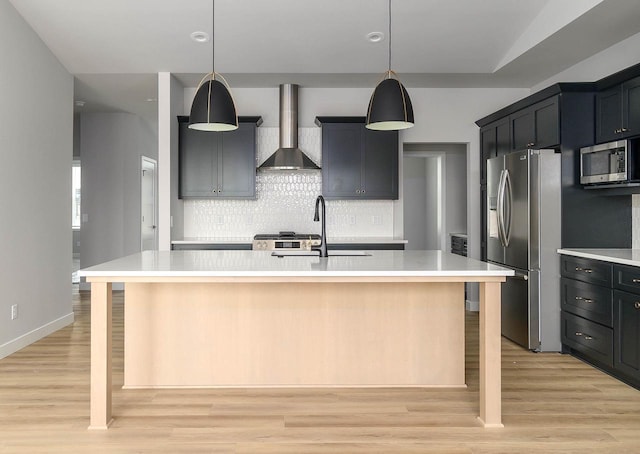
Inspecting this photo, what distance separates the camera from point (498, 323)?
109 inches

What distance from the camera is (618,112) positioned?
13.1 ft

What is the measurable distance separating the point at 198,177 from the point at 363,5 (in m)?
2.54

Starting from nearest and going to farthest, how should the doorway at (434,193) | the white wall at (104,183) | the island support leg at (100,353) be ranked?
the island support leg at (100,353) < the doorway at (434,193) < the white wall at (104,183)

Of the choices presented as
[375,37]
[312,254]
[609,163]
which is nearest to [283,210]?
[375,37]

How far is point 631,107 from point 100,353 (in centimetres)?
397

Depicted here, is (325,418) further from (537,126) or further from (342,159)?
(342,159)

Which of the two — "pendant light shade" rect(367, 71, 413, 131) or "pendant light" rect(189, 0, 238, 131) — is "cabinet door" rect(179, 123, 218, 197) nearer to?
"pendant light" rect(189, 0, 238, 131)

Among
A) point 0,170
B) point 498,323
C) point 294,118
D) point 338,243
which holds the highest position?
point 294,118

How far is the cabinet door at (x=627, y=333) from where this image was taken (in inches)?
134

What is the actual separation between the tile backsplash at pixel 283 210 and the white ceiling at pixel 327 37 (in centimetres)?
80

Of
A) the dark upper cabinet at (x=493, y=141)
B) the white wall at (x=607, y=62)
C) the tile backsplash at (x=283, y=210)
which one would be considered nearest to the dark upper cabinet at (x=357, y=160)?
the tile backsplash at (x=283, y=210)

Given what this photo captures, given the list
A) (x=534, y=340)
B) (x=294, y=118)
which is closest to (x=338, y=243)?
(x=294, y=118)

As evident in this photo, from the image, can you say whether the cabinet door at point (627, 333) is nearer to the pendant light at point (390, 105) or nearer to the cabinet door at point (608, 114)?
the cabinet door at point (608, 114)

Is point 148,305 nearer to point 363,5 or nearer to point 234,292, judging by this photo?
point 234,292
